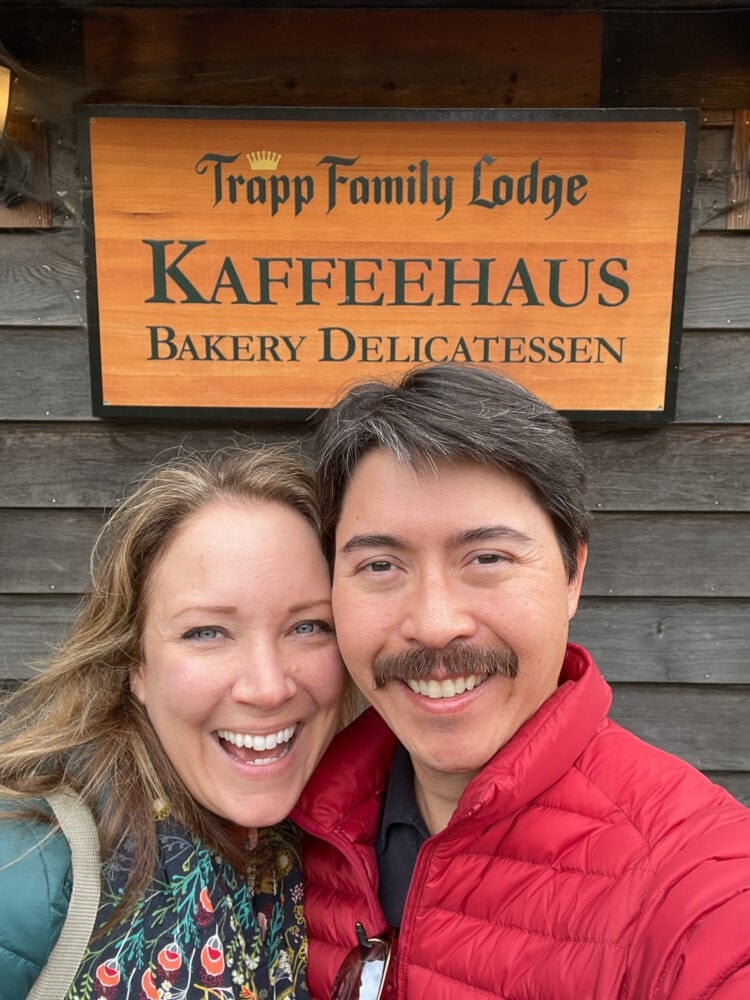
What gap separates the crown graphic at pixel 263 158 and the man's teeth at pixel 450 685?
4.95 ft

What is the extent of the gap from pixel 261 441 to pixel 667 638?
1282 mm

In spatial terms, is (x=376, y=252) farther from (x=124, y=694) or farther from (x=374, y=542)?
(x=124, y=694)

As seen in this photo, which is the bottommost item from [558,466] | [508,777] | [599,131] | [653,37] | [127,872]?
[127,872]

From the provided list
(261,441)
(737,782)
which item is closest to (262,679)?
(261,441)

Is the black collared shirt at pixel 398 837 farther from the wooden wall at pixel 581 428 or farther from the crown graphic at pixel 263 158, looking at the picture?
the crown graphic at pixel 263 158

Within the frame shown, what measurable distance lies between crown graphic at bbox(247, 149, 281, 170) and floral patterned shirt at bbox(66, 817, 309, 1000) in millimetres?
1607

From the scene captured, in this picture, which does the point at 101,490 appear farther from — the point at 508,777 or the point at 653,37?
the point at 653,37

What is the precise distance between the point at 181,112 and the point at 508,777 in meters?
1.81

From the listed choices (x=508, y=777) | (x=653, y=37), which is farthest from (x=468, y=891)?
(x=653, y=37)

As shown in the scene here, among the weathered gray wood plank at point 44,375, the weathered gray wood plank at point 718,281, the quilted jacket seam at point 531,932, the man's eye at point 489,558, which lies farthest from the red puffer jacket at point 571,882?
the weathered gray wood plank at point 44,375

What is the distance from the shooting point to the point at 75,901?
1148 mm

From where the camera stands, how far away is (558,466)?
1.24 m

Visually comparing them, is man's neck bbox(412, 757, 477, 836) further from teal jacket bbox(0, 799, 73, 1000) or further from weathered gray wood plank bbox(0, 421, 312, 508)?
weathered gray wood plank bbox(0, 421, 312, 508)

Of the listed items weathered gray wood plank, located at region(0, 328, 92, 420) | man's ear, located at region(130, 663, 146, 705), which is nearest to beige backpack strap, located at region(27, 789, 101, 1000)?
man's ear, located at region(130, 663, 146, 705)
